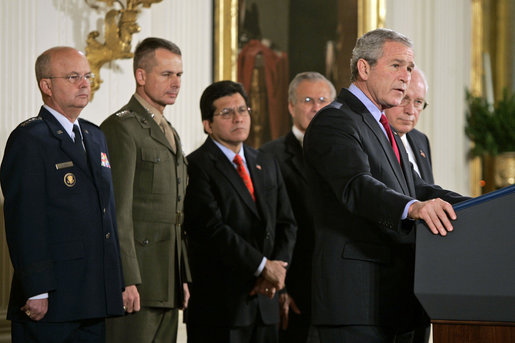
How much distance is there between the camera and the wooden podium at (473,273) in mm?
2205

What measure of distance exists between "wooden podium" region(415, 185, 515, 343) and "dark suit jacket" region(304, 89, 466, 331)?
1.67 ft

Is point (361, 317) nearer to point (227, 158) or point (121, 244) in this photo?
point (121, 244)

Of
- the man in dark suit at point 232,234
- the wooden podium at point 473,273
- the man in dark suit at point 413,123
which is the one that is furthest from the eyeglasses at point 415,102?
the wooden podium at point 473,273

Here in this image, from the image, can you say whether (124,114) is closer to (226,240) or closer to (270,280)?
(226,240)

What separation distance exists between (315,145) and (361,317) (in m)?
0.65

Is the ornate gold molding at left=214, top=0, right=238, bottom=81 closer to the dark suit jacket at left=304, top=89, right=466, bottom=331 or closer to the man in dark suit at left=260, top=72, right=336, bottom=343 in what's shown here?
the man in dark suit at left=260, top=72, right=336, bottom=343

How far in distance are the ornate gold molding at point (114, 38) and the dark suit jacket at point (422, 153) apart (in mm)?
1720

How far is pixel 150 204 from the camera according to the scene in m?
3.78

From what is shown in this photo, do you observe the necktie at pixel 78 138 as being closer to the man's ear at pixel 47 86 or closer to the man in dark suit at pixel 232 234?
the man's ear at pixel 47 86

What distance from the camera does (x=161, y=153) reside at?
12.7 ft

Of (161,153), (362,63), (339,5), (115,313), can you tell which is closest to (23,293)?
(115,313)

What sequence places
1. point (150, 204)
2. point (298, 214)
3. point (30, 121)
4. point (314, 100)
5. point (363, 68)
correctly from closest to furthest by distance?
point (363, 68) → point (30, 121) → point (150, 204) → point (298, 214) → point (314, 100)

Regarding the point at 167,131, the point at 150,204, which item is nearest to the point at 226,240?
the point at 150,204

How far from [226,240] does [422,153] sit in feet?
4.07
